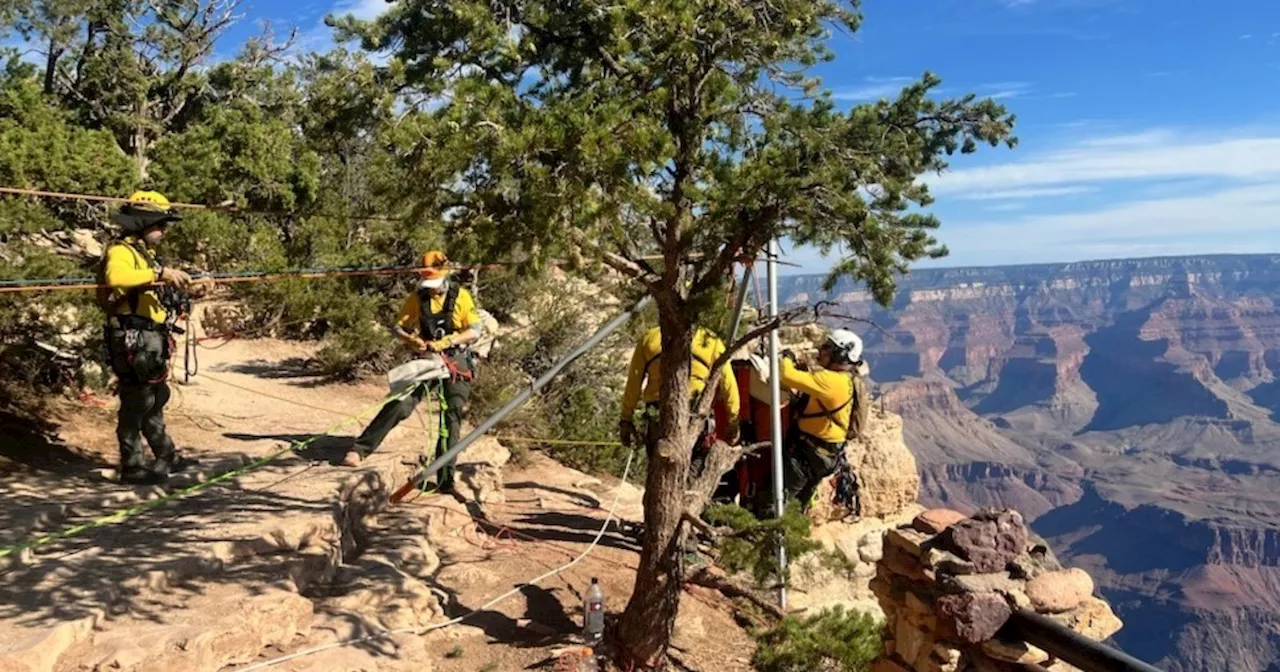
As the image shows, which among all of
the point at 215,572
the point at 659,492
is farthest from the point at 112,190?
the point at 659,492

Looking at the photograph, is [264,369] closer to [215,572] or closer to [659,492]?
[215,572]

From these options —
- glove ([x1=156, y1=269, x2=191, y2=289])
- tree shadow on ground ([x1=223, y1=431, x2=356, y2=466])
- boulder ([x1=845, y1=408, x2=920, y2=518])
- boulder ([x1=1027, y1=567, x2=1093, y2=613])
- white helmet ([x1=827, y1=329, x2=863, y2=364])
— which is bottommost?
boulder ([x1=845, y1=408, x2=920, y2=518])

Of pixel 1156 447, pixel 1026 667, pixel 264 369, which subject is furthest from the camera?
pixel 1156 447

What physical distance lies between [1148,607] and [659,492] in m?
137

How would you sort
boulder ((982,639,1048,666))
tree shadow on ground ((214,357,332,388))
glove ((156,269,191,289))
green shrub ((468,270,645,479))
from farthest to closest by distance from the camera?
1. tree shadow on ground ((214,357,332,388))
2. green shrub ((468,270,645,479))
3. glove ((156,269,191,289))
4. boulder ((982,639,1048,666))

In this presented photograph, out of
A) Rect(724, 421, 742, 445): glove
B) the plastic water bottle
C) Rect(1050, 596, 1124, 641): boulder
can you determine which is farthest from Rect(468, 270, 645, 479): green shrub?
Rect(1050, 596, 1124, 641): boulder

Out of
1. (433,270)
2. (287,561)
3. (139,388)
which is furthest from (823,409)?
(139,388)

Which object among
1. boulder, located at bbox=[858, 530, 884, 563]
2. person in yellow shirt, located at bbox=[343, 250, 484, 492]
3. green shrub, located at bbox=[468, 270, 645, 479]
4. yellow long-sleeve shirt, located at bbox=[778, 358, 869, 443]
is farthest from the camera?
green shrub, located at bbox=[468, 270, 645, 479]

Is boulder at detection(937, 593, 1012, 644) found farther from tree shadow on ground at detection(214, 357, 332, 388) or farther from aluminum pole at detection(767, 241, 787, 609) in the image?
tree shadow on ground at detection(214, 357, 332, 388)

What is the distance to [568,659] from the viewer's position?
18.5ft

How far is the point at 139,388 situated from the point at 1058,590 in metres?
6.28

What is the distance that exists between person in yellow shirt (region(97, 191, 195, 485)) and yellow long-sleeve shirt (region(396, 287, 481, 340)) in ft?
6.53

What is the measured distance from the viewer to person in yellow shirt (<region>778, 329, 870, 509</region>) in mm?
7188

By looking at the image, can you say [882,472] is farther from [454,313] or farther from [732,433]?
[454,313]
